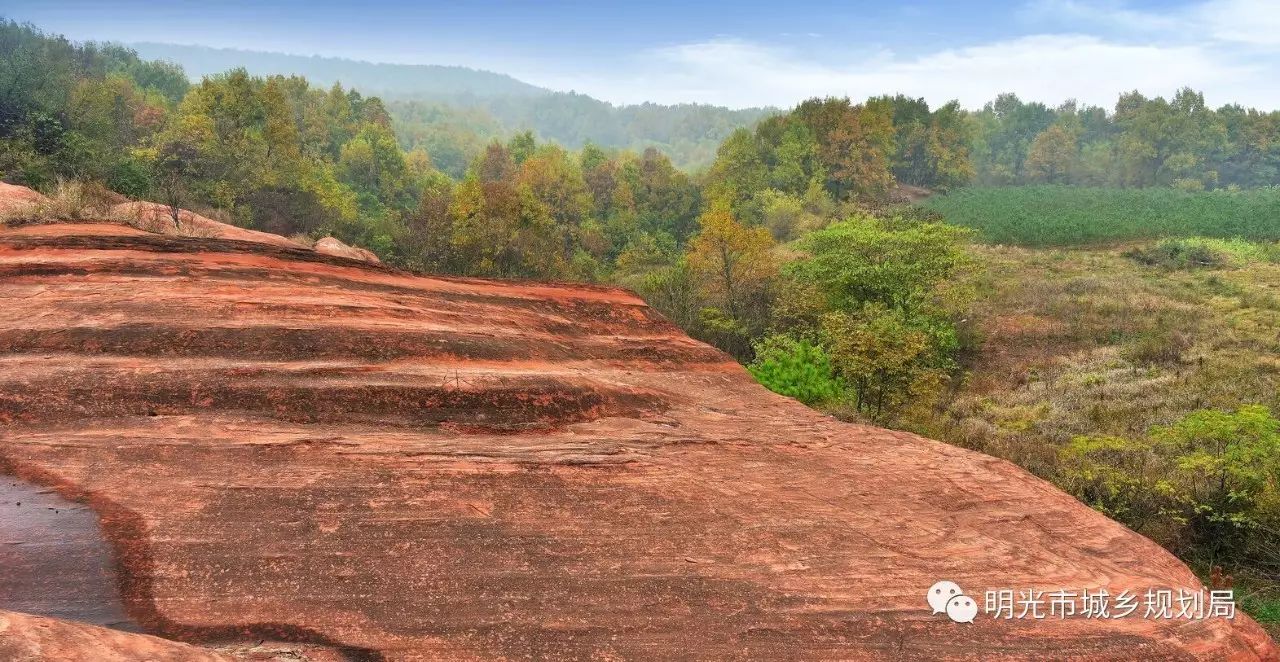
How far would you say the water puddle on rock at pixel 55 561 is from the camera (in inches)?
170

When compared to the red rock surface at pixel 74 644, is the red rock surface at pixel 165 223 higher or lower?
higher

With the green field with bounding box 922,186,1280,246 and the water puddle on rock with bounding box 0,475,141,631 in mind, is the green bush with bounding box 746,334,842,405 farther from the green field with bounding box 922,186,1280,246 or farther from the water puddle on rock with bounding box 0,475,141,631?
the green field with bounding box 922,186,1280,246

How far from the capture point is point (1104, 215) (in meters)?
61.8

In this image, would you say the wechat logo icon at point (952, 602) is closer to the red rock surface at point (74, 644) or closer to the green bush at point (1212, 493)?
the red rock surface at point (74, 644)

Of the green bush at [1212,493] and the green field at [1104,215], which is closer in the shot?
the green bush at [1212,493]

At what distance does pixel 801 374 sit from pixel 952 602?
15472 millimetres

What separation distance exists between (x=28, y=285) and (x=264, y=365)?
11.6 ft

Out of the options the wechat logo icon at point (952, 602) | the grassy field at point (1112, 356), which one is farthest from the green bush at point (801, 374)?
the wechat logo icon at point (952, 602)

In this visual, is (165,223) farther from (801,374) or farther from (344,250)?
(801,374)

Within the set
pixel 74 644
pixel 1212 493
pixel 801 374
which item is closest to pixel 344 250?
pixel 801 374

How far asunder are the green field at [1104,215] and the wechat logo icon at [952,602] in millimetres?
56037

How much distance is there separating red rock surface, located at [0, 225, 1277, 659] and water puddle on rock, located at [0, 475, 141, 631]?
0.13 meters

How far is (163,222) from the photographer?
42.9ft

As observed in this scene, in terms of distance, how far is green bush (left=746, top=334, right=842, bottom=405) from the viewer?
19.3 m
